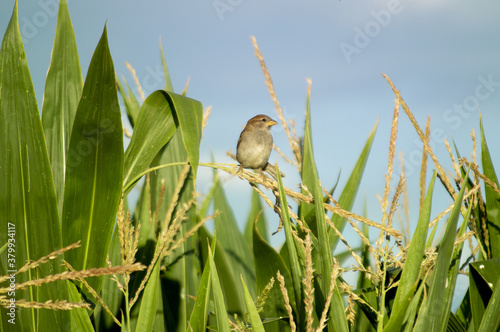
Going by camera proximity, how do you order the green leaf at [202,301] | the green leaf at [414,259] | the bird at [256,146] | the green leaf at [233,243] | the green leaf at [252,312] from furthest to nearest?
the bird at [256,146], the green leaf at [233,243], the green leaf at [202,301], the green leaf at [414,259], the green leaf at [252,312]

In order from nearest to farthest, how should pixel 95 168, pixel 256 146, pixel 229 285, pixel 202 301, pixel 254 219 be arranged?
pixel 202 301 < pixel 95 168 < pixel 229 285 < pixel 254 219 < pixel 256 146

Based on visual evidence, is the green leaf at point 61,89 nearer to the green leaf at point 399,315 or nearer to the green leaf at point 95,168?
the green leaf at point 95,168

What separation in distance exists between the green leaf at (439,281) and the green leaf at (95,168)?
3.92 feet

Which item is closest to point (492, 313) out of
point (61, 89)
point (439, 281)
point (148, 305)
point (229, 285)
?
point (439, 281)

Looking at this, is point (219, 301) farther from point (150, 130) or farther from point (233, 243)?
point (233, 243)

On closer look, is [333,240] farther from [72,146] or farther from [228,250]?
[72,146]

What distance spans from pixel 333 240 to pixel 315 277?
44cm

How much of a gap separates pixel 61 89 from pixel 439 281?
1806 mm

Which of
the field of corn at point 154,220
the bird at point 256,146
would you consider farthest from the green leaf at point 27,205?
the bird at point 256,146

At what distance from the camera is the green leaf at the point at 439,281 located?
1.54 m

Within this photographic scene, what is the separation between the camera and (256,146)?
3643 mm

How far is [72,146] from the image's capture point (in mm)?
1852

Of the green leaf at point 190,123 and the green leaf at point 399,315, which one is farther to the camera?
the green leaf at point 190,123

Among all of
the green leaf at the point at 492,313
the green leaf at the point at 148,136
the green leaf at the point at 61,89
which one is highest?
the green leaf at the point at 61,89
